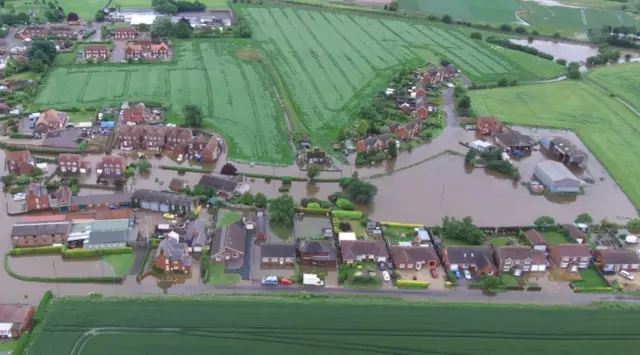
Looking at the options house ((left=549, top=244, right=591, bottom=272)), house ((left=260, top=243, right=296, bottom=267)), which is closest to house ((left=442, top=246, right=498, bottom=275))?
house ((left=549, top=244, right=591, bottom=272))

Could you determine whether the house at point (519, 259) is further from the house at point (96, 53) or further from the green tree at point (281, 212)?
the house at point (96, 53)

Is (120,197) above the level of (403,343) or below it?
above

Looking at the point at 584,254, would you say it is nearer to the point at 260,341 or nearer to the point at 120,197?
the point at 260,341

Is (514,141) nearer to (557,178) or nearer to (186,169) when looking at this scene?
(557,178)

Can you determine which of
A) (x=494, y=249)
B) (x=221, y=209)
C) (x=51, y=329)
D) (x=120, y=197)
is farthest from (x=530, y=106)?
(x=51, y=329)

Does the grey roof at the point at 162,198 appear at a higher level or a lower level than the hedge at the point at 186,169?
lower

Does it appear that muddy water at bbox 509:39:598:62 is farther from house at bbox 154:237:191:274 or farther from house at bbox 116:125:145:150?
house at bbox 154:237:191:274

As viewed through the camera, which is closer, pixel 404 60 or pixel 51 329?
pixel 51 329

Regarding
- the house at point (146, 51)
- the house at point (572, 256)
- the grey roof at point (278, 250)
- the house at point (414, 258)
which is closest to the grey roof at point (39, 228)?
the grey roof at point (278, 250)
